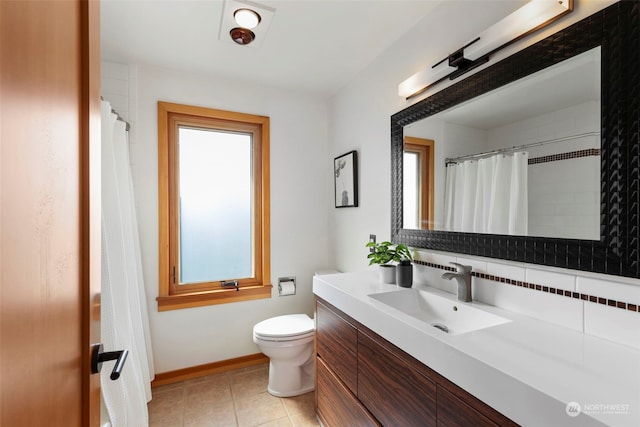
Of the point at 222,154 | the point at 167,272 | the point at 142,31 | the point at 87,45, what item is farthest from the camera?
the point at 222,154

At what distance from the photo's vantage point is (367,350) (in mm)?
1215

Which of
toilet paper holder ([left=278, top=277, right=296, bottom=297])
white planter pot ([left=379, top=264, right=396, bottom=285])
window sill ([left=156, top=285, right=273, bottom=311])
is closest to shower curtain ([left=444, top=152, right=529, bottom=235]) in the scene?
white planter pot ([left=379, top=264, right=396, bottom=285])

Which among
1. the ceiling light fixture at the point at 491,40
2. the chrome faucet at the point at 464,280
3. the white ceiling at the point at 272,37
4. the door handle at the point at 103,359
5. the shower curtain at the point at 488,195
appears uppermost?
the white ceiling at the point at 272,37

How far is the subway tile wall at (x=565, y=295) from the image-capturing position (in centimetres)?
84

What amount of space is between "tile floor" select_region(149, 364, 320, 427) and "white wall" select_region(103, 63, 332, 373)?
182mm

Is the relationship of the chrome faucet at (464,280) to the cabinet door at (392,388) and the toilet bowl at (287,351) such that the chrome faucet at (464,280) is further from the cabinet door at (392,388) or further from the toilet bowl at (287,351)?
the toilet bowl at (287,351)

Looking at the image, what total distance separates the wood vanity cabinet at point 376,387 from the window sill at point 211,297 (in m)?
0.88

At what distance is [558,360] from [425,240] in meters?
0.86

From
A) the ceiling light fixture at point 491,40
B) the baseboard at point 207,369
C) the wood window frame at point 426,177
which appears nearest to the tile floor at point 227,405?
the baseboard at point 207,369

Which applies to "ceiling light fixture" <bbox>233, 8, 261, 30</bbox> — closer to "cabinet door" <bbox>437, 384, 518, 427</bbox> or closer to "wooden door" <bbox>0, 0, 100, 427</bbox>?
"wooden door" <bbox>0, 0, 100, 427</bbox>

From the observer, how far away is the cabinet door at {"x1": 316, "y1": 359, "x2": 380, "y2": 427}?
50.1 inches

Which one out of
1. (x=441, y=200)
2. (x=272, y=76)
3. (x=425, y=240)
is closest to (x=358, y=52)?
(x=272, y=76)

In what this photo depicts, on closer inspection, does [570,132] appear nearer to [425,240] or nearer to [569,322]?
[569,322]

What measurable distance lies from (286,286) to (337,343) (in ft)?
3.74
